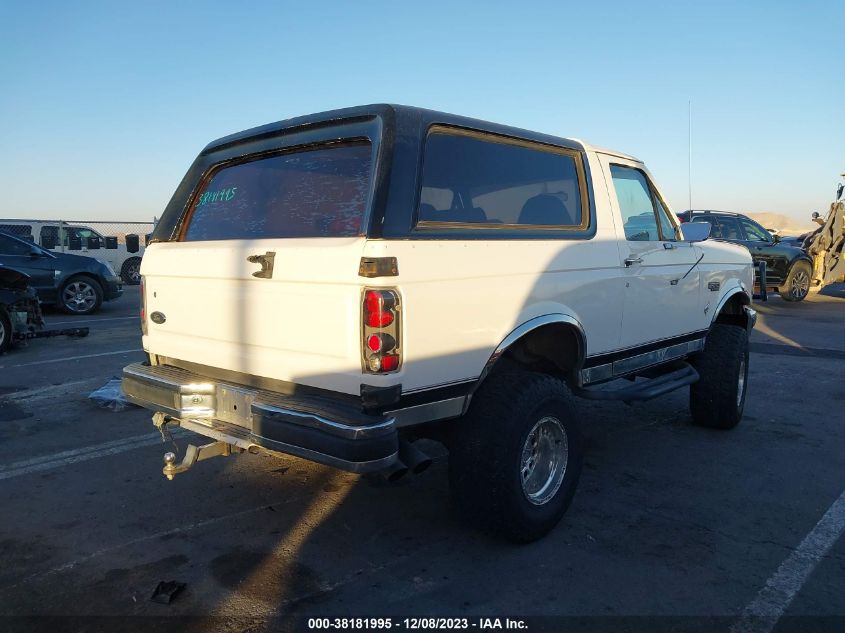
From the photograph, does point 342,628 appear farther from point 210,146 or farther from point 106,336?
point 106,336

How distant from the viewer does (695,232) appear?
5.00 m

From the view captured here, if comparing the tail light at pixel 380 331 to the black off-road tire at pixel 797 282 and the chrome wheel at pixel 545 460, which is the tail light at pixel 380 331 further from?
the black off-road tire at pixel 797 282

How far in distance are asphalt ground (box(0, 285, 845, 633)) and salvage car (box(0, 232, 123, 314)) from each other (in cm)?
767

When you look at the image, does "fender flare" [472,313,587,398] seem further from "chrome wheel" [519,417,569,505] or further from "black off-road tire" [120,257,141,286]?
"black off-road tire" [120,257,141,286]

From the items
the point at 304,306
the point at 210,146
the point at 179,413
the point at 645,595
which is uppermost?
the point at 210,146

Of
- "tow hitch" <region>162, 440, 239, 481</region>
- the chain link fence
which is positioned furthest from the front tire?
"tow hitch" <region>162, 440, 239, 481</region>

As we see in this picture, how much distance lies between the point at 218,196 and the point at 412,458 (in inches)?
78.7

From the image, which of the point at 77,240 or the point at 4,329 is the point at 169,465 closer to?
the point at 4,329

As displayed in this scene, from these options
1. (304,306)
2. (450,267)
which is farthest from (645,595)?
(304,306)

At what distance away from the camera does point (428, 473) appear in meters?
4.60

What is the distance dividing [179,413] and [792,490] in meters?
3.59

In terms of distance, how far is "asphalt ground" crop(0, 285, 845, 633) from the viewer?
2.93m

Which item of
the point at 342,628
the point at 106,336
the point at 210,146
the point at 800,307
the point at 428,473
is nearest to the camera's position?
the point at 342,628

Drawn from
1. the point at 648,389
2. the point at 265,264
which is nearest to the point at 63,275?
the point at 265,264
